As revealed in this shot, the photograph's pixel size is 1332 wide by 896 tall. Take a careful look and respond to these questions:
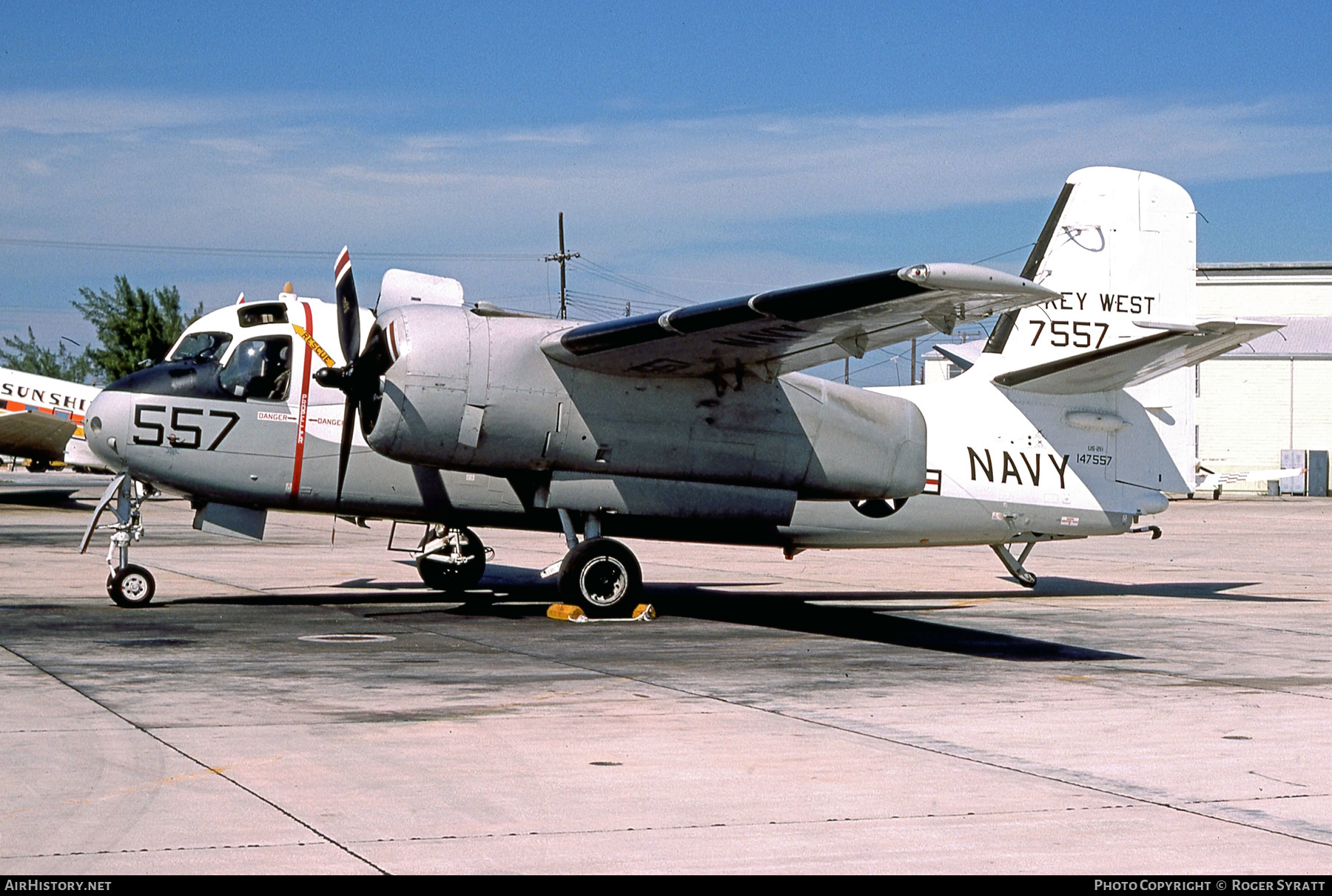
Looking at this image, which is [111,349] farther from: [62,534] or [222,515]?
[222,515]

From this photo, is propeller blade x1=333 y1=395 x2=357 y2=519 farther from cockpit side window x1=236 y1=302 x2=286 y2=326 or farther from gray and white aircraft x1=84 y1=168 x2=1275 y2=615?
cockpit side window x1=236 y1=302 x2=286 y2=326

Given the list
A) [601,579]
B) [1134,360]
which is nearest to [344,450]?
[601,579]

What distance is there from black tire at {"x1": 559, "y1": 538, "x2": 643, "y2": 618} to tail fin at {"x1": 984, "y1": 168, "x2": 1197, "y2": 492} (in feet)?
21.1

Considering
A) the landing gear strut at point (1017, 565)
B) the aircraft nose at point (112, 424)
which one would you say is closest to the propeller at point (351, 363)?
the aircraft nose at point (112, 424)

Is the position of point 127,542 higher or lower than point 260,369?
lower

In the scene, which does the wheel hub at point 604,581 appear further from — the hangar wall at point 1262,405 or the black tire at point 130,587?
the hangar wall at point 1262,405

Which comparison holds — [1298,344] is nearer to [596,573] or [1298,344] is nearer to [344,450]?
[596,573]

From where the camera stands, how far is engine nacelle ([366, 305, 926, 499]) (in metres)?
15.3

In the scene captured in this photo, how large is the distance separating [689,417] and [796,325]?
2.52 m

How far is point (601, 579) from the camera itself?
647 inches

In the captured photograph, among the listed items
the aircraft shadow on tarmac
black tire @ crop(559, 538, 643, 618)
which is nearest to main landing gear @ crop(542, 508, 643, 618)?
black tire @ crop(559, 538, 643, 618)
